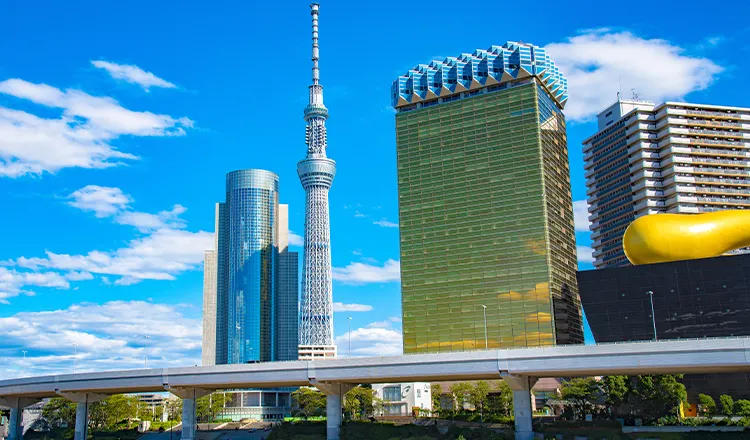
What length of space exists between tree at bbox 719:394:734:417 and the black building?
2272 mm

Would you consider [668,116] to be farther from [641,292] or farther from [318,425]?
[318,425]

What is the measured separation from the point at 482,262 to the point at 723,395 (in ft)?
268

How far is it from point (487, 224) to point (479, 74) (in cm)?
3466

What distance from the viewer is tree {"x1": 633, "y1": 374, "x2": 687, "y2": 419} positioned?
89.0 m

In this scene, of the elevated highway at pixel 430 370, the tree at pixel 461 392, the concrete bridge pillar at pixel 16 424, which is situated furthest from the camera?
the tree at pixel 461 392

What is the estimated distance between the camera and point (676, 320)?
308ft

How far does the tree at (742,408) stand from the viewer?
288 feet

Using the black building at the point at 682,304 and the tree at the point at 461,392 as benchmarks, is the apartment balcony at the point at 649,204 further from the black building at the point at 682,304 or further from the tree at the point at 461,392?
the black building at the point at 682,304

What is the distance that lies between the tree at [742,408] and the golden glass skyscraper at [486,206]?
6983 cm

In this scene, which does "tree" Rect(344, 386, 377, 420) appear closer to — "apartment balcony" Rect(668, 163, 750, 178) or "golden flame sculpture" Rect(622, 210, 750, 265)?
"golden flame sculpture" Rect(622, 210, 750, 265)

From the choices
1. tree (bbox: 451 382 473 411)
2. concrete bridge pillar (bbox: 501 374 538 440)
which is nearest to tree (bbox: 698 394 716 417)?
concrete bridge pillar (bbox: 501 374 538 440)

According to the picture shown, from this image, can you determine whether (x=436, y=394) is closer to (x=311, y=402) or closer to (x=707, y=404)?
(x=311, y=402)

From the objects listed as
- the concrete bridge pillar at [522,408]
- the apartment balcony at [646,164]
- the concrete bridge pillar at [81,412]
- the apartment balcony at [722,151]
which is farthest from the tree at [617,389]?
the apartment balcony at [722,151]

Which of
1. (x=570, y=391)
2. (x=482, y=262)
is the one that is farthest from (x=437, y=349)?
(x=570, y=391)
